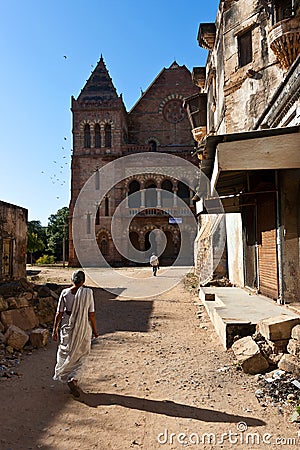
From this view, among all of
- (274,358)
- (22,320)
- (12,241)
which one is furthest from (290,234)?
(12,241)

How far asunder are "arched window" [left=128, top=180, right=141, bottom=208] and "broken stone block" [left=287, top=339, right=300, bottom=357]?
28921mm

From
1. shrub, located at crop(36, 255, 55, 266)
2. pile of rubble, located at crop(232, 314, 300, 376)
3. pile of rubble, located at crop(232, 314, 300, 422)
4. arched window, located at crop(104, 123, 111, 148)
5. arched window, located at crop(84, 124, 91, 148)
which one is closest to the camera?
pile of rubble, located at crop(232, 314, 300, 422)

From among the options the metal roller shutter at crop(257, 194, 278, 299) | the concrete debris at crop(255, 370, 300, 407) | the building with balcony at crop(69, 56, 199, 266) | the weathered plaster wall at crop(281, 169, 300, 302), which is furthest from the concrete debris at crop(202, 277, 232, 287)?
the building with balcony at crop(69, 56, 199, 266)

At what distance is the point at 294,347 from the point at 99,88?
33.4 m

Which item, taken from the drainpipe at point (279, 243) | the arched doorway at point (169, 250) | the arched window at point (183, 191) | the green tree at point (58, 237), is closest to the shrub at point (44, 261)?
the green tree at point (58, 237)

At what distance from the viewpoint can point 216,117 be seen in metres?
15.8

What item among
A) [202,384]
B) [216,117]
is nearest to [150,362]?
[202,384]

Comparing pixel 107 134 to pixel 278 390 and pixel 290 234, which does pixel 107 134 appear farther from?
pixel 278 390

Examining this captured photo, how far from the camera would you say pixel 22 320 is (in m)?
7.81

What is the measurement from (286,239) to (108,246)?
26.6 m

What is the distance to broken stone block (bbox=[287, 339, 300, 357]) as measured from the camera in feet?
15.0

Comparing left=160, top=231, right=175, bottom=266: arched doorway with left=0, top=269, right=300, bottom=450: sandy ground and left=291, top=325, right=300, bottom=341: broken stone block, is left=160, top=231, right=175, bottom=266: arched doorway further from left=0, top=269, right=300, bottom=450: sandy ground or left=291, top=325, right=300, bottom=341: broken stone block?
left=291, top=325, right=300, bottom=341: broken stone block

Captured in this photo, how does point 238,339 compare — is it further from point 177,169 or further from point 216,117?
point 177,169

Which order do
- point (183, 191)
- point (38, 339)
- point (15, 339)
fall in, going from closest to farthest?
point (15, 339)
point (38, 339)
point (183, 191)
